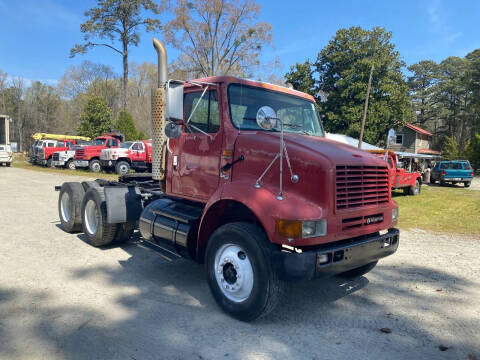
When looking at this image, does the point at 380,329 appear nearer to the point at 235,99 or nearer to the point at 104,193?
the point at 235,99

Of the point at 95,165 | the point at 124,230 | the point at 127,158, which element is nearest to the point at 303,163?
the point at 124,230

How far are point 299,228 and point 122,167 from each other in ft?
66.1

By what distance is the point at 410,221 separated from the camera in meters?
9.88

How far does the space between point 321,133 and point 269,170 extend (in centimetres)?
156

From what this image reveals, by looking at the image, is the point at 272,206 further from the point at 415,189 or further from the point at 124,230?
the point at 415,189

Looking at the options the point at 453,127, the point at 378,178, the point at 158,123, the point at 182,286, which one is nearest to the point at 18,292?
the point at 182,286

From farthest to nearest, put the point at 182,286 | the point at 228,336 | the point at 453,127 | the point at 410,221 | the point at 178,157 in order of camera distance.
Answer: the point at 453,127 < the point at 410,221 < the point at 178,157 < the point at 182,286 < the point at 228,336

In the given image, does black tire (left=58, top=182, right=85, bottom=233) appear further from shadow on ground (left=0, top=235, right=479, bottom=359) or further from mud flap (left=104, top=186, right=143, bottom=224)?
shadow on ground (left=0, top=235, right=479, bottom=359)

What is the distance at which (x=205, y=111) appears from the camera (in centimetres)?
435

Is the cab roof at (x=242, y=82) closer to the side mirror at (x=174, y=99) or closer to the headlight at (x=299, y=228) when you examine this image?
the side mirror at (x=174, y=99)

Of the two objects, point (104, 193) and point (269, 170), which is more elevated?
point (269, 170)

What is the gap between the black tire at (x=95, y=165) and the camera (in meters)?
23.4

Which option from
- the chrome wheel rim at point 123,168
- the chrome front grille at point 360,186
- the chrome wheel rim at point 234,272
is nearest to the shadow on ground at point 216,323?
the chrome wheel rim at point 234,272

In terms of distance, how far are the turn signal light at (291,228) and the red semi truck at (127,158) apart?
19051 millimetres
